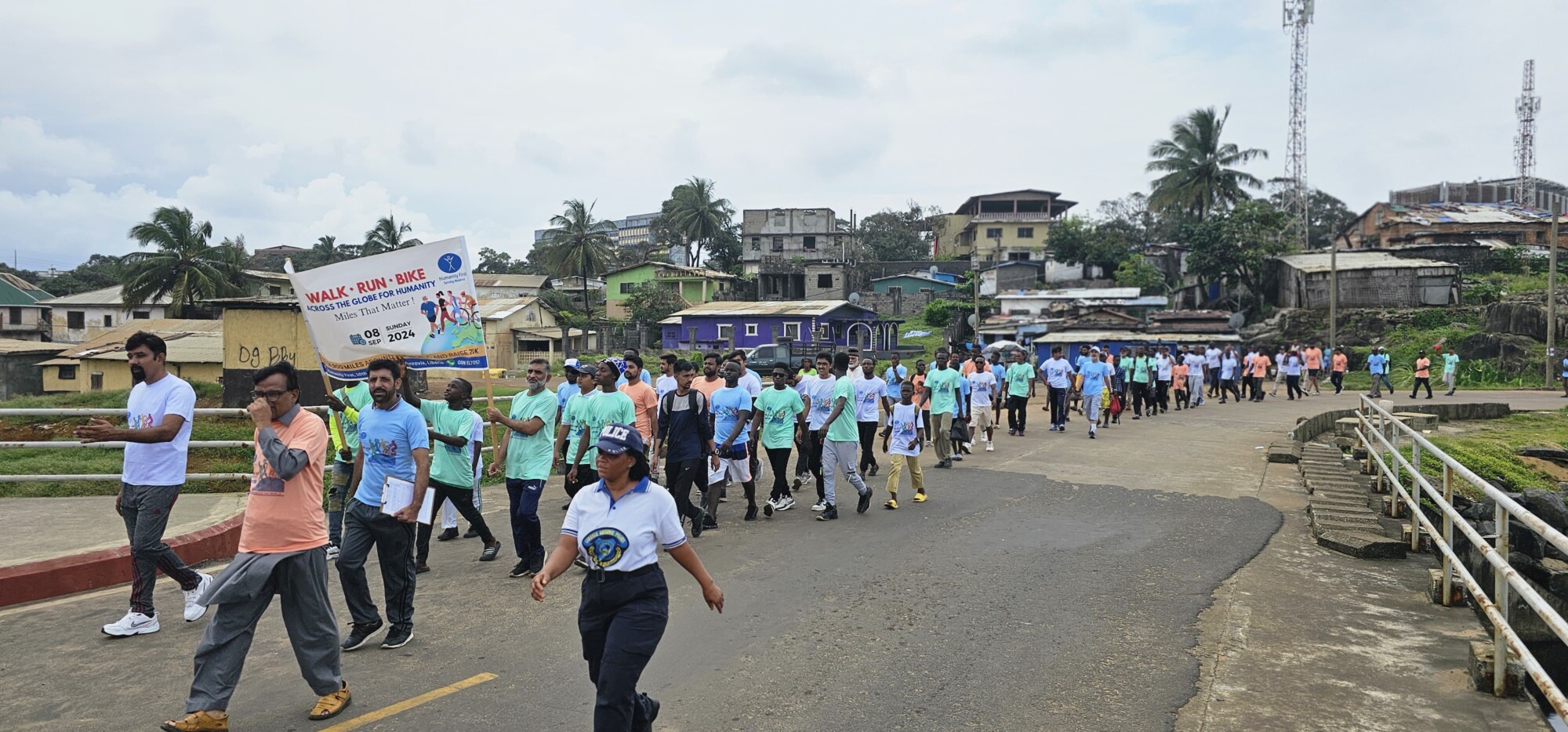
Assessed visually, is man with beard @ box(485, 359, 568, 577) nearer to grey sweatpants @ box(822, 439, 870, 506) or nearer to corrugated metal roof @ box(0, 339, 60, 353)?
grey sweatpants @ box(822, 439, 870, 506)

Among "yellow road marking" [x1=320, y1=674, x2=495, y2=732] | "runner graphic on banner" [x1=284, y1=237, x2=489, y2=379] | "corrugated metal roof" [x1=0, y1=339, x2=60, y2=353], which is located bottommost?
"yellow road marking" [x1=320, y1=674, x2=495, y2=732]

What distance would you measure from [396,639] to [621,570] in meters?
2.71

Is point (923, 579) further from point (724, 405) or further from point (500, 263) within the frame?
point (500, 263)

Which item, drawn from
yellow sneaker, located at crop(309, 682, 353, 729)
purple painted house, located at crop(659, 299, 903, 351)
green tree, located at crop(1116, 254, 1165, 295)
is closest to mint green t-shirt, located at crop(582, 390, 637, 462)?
yellow sneaker, located at crop(309, 682, 353, 729)

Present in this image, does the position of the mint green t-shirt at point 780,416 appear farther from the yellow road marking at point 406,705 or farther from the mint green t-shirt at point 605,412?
the yellow road marking at point 406,705

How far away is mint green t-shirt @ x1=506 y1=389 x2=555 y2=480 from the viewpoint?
26.7 feet

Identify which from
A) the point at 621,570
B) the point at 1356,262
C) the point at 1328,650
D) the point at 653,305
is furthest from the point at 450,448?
the point at 653,305

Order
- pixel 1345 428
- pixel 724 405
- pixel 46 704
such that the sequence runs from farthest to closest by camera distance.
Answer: pixel 1345 428 < pixel 724 405 < pixel 46 704

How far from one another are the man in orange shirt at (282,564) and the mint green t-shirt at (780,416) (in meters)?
5.83

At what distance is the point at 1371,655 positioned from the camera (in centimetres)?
589

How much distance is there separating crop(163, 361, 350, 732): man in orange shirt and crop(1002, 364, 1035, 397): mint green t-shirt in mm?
14255

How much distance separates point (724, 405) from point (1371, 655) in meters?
6.26

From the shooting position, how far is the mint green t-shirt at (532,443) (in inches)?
320

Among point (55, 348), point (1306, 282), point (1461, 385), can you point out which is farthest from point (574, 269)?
point (1461, 385)
